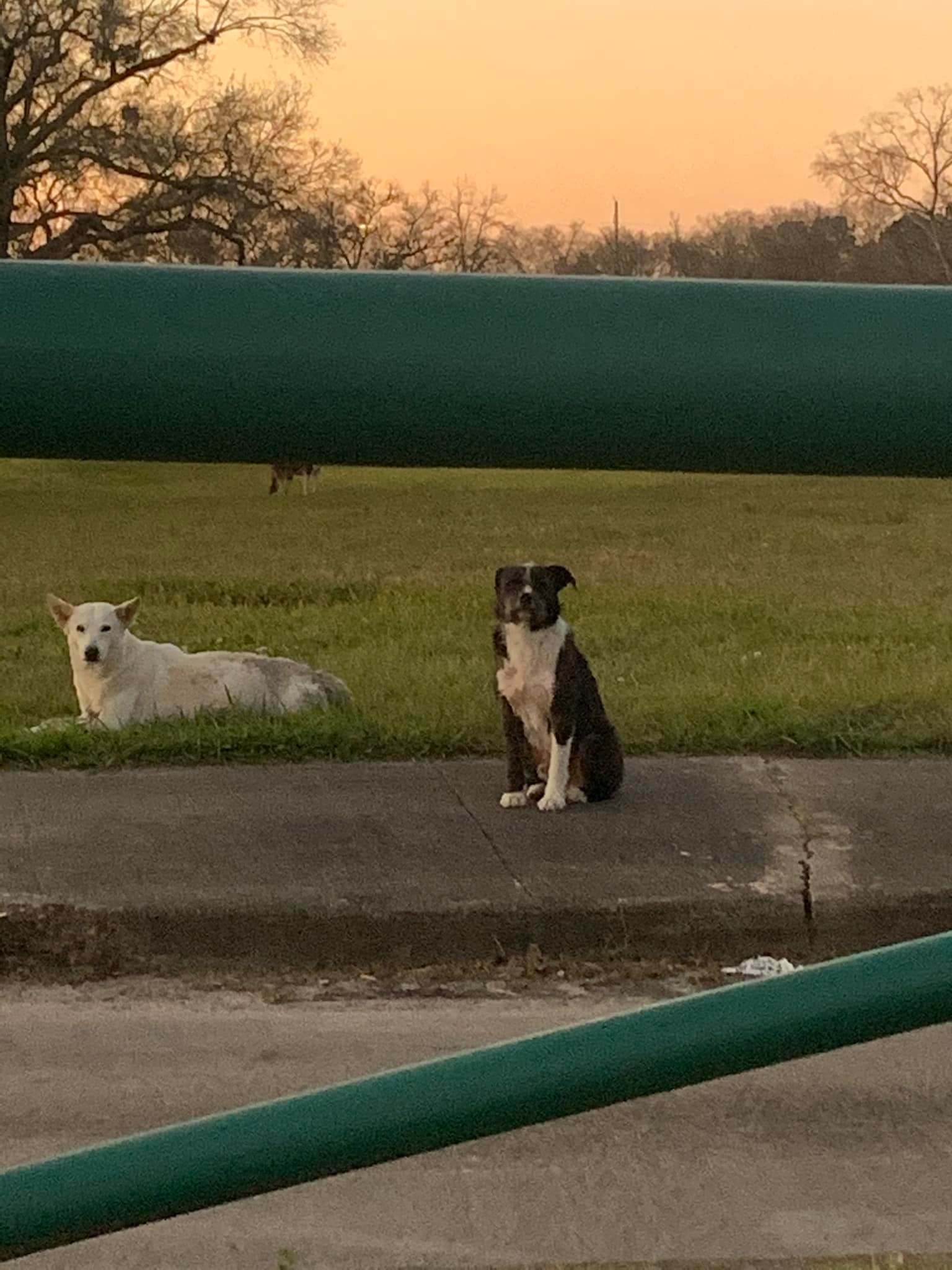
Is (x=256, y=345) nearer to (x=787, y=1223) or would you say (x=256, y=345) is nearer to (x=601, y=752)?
(x=787, y=1223)

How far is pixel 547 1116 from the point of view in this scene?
2.97 ft

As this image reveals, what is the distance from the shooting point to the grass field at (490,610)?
27.2 feet

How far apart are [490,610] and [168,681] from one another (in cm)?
425

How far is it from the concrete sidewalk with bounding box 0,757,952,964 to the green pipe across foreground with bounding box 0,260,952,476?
16.9ft

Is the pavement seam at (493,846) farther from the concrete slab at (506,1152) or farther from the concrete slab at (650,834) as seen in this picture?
the concrete slab at (506,1152)

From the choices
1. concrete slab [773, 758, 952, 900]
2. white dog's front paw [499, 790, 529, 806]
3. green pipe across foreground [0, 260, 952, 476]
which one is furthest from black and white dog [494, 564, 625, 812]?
green pipe across foreground [0, 260, 952, 476]

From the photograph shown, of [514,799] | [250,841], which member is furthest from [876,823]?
[250,841]

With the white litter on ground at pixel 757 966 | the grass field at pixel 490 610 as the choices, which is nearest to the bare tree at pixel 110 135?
the grass field at pixel 490 610

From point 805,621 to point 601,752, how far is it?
5030mm

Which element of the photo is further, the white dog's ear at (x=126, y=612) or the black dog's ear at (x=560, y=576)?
the white dog's ear at (x=126, y=612)

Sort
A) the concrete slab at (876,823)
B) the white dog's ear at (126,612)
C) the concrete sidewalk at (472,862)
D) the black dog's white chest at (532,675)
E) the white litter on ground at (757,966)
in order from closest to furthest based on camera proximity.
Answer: the white litter on ground at (757,966)
the concrete sidewalk at (472,862)
the concrete slab at (876,823)
the black dog's white chest at (532,675)
the white dog's ear at (126,612)

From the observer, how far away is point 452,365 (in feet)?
3.02

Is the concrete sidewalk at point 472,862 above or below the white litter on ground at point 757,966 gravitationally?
above

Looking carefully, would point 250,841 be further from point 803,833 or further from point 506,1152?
point 506,1152
